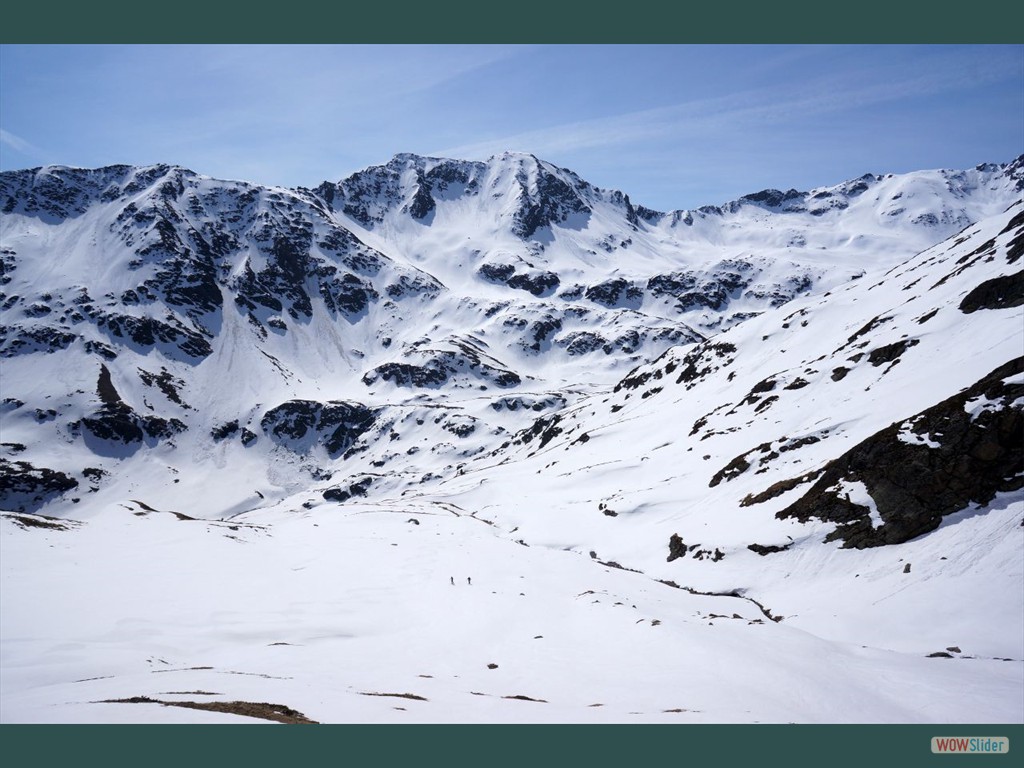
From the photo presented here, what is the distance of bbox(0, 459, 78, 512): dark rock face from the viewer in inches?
5586

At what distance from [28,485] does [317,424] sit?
78.5 meters

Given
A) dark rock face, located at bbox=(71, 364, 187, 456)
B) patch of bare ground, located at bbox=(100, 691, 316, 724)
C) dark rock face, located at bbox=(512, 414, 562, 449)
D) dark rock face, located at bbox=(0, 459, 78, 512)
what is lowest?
patch of bare ground, located at bbox=(100, 691, 316, 724)

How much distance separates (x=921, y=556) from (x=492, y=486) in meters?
62.2

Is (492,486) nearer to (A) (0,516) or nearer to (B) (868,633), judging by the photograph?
(A) (0,516)

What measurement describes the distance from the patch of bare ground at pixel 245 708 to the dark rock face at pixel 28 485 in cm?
17603

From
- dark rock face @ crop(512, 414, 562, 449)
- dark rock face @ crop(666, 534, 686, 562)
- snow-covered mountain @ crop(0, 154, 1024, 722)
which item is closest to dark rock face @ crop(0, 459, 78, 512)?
dark rock face @ crop(512, 414, 562, 449)

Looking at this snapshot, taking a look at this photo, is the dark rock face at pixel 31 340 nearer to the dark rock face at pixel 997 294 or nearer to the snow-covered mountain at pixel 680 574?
the snow-covered mountain at pixel 680 574

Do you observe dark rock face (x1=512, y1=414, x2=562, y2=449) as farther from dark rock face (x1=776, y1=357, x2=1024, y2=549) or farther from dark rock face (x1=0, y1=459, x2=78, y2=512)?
dark rock face (x1=0, y1=459, x2=78, y2=512)

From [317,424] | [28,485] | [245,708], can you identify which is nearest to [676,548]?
[245,708]

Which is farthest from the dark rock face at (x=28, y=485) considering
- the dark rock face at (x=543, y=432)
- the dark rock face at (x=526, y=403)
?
the dark rock face at (x=543, y=432)

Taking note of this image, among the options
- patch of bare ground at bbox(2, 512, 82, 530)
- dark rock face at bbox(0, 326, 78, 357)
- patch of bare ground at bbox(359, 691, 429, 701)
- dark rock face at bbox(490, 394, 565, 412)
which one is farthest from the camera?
dark rock face at bbox(0, 326, 78, 357)

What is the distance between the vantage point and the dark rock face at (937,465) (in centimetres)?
2478

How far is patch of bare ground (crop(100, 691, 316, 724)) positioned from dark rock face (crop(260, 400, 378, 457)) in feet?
596
